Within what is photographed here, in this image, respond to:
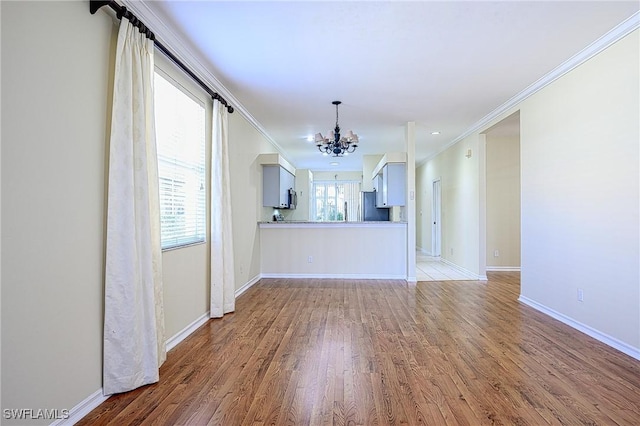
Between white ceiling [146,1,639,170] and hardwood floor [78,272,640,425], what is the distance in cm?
264

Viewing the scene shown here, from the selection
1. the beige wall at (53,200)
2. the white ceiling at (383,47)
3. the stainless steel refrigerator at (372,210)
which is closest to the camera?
the beige wall at (53,200)

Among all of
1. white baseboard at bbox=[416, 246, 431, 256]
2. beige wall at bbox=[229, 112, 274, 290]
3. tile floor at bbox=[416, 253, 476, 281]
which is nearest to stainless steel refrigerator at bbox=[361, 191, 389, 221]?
tile floor at bbox=[416, 253, 476, 281]

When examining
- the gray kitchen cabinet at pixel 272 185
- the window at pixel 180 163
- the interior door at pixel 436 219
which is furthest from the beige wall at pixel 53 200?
the interior door at pixel 436 219

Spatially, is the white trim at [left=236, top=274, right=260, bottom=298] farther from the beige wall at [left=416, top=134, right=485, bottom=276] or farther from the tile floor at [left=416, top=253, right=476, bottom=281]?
the beige wall at [left=416, top=134, right=485, bottom=276]

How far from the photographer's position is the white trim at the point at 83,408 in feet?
5.66

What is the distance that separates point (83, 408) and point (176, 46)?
2737 mm

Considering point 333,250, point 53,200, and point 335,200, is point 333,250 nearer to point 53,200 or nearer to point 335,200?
point 53,200

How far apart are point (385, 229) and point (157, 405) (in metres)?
4.55

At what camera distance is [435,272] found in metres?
6.48

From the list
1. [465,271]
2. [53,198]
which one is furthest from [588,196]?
[53,198]

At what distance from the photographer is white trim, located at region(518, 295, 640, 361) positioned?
2658mm

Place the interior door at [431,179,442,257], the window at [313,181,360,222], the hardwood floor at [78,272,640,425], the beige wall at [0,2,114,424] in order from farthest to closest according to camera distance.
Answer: the window at [313,181,360,222] → the interior door at [431,179,442,257] → the hardwood floor at [78,272,640,425] → the beige wall at [0,2,114,424]

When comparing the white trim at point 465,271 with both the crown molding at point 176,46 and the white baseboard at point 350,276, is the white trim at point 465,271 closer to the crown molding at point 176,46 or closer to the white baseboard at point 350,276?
the white baseboard at point 350,276

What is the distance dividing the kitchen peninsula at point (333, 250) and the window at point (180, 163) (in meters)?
2.62
